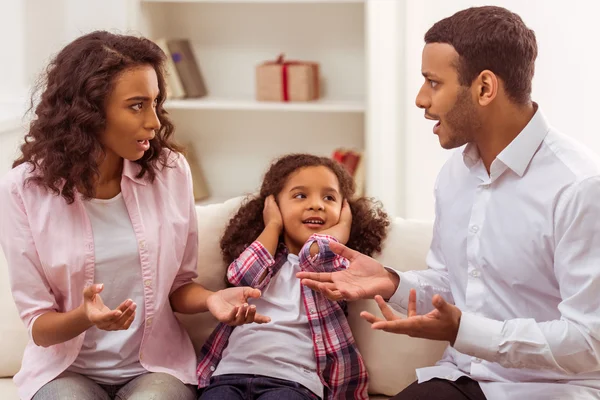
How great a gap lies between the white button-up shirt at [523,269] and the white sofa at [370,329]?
0.14m

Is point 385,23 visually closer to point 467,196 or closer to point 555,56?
point 555,56

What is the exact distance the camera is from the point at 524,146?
1.65 m

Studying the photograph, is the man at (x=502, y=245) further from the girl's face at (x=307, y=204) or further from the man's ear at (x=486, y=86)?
the girl's face at (x=307, y=204)

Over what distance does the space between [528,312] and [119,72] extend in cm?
97

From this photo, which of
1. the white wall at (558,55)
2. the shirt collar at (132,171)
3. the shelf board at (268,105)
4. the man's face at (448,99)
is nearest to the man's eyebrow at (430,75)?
the man's face at (448,99)

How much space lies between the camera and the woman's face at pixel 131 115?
178 cm

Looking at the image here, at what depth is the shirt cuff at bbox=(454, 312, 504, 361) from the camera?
154 centimetres

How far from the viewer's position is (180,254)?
6.24 ft

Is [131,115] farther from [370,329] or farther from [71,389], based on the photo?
[370,329]

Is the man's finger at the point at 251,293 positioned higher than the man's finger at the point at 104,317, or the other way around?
the man's finger at the point at 104,317

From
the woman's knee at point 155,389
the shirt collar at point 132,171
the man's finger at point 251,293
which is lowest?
the woman's knee at point 155,389

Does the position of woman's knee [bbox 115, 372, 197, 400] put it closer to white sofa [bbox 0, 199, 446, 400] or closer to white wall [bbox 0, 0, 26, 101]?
white sofa [bbox 0, 199, 446, 400]

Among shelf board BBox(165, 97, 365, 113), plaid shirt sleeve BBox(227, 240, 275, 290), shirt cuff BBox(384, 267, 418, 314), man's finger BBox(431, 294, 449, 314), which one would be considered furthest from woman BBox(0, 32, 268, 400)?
shelf board BBox(165, 97, 365, 113)

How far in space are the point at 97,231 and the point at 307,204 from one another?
52 cm
